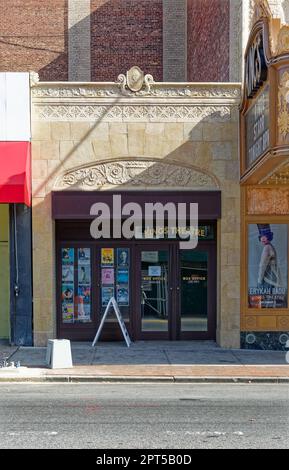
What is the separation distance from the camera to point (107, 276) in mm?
15906

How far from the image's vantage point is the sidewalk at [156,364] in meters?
12.0

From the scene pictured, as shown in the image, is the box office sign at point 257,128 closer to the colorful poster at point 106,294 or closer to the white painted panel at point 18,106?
the colorful poster at point 106,294

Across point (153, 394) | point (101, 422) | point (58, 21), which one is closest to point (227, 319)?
point (153, 394)

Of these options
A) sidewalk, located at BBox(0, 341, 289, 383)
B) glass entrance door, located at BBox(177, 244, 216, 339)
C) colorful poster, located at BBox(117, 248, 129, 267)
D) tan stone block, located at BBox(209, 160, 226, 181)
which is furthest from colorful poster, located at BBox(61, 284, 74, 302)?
tan stone block, located at BBox(209, 160, 226, 181)

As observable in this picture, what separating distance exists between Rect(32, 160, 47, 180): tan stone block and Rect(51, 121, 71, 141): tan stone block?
63 centimetres

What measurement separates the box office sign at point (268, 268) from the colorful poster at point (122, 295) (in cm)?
295

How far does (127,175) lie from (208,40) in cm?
645

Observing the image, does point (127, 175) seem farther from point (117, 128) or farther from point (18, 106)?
point (18, 106)

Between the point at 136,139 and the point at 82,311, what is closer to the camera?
the point at 136,139

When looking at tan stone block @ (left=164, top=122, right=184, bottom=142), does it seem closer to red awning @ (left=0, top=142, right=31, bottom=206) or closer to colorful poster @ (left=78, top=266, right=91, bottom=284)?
red awning @ (left=0, top=142, right=31, bottom=206)

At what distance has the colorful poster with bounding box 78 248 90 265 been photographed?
15859 mm

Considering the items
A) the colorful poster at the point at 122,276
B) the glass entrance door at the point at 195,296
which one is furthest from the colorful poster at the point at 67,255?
the glass entrance door at the point at 195,296

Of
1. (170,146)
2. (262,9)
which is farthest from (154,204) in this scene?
(262,9)

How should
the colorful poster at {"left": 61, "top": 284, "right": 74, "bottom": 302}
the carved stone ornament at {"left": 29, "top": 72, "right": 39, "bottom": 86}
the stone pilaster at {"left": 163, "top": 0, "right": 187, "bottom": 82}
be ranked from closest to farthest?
1. the carved stone ornament at {"left": 29, "top": 72, "right": 39, "bottom": 86}
2. the colorful poster at {"left": 61, "top": 284, "right": 74, "bottom": 302}
3. the stone pilaster at {"left": 163, "top": 0, "right": 187, "bottom": 82}
